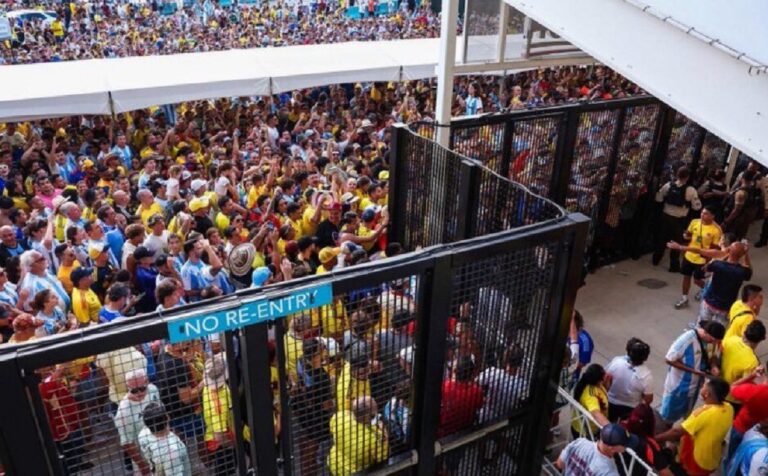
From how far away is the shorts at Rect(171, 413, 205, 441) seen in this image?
123 inches

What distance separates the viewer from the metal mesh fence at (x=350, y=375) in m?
3.35

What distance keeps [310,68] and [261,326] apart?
9962 millimetres

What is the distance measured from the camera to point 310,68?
1215 centimetres

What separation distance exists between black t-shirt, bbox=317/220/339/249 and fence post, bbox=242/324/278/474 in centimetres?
425

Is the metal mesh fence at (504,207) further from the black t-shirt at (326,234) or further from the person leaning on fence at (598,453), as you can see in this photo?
the black t-shirt at (326,234)

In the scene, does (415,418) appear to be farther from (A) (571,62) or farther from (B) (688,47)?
(A) (571,62)

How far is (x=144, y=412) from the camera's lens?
2.99 meters

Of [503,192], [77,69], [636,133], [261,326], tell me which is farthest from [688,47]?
[77,69]

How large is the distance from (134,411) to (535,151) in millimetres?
6099

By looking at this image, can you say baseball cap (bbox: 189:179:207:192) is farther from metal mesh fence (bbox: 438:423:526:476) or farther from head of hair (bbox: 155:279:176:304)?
metal mesh fence (bbox: 438:423:526:476)

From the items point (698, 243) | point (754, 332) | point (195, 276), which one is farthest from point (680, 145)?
point (195, 276)

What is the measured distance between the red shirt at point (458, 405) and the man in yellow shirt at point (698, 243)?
16.7 feet

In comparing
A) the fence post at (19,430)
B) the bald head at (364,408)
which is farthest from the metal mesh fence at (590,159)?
the fence post at (19,430)

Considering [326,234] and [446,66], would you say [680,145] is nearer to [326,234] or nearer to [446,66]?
[446,66]
